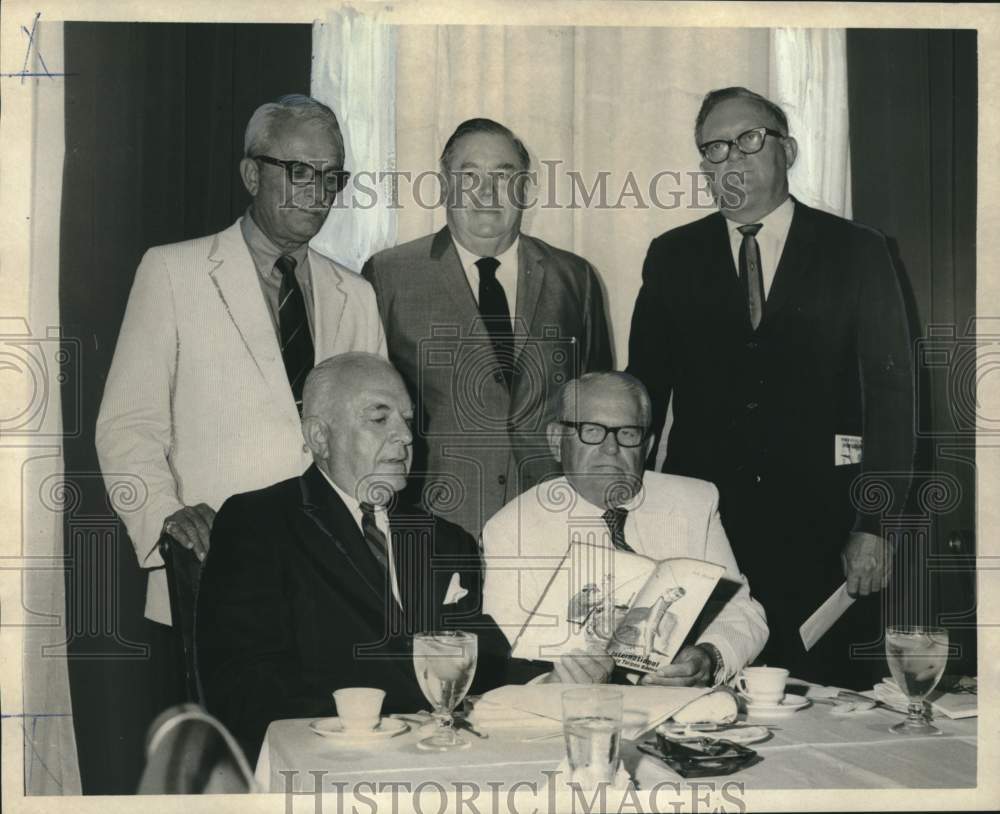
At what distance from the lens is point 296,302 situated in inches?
131

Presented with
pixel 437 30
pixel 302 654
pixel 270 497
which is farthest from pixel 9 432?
pixel 437 30

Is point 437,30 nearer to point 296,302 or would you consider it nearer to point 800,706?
point 296,302

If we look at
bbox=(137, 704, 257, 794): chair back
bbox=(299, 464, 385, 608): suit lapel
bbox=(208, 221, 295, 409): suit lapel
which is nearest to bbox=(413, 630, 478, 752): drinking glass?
bbox=(299, 464, 385, 608): suit lapel

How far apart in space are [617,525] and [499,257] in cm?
78

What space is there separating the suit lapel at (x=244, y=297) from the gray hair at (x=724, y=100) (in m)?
1.25

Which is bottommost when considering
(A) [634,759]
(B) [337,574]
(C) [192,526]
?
(A) [634,759]

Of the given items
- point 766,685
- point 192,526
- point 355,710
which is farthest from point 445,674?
point 192,526

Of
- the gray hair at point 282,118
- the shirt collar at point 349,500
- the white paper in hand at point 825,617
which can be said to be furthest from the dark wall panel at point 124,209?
the white paper in hand at point 825,617

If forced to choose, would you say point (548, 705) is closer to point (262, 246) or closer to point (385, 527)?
point (385, 527)

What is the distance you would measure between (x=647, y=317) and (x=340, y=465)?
0.92m

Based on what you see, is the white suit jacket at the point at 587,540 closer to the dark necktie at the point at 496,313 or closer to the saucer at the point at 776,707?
the dark necktie at the point at 496,313

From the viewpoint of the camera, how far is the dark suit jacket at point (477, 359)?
3.30m

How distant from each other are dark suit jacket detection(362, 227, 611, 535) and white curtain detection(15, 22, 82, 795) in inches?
33.3

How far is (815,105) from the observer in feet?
11.3
